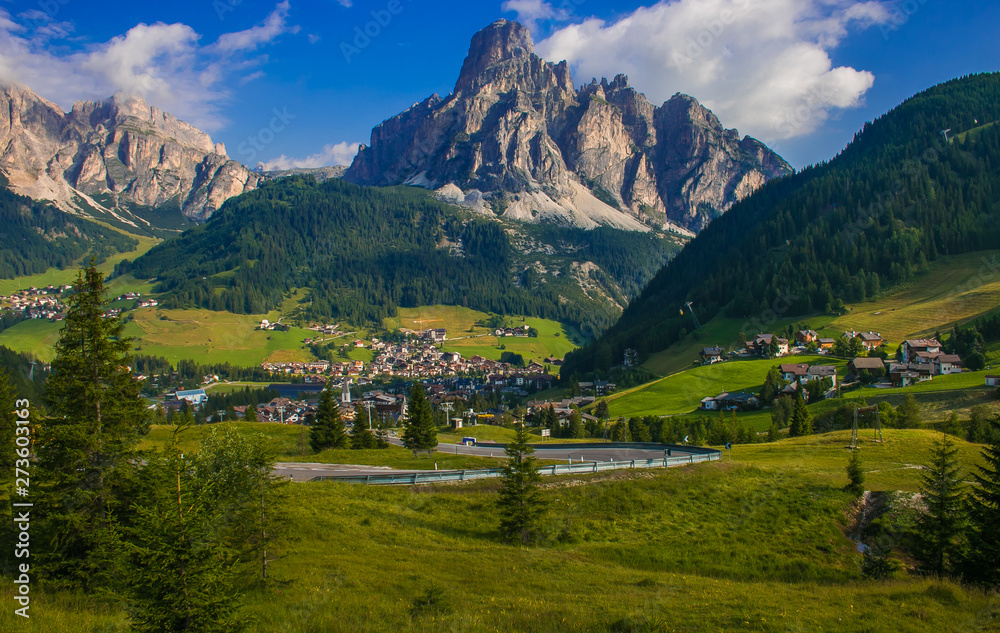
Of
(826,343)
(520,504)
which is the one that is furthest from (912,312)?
(520,504)

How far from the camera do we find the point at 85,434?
62.5ft

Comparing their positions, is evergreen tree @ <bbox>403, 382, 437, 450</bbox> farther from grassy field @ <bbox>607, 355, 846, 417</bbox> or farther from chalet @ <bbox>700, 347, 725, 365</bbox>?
chalet @ <bbox>700, 347, 725, 365</bbox>

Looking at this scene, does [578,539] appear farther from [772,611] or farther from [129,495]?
[129,495]

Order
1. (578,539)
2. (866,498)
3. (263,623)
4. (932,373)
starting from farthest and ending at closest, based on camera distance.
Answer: (932,373)
(866,498)
(578,539)
(263,623)

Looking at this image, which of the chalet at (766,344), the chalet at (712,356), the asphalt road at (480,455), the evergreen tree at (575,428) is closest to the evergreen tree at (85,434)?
the asphalt road at (480,455)

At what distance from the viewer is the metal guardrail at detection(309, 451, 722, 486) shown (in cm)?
3719

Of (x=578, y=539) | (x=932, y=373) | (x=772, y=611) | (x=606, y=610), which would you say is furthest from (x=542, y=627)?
(x=932, y=373)

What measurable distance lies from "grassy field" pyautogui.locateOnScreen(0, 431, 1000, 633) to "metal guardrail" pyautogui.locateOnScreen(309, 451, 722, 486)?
1.14 m

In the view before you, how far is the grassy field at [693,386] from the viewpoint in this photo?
4341 inches

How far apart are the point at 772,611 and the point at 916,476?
3527 cm

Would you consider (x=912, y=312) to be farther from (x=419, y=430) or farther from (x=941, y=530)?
(x=419, y=430)

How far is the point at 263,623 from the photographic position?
1741 centimetres

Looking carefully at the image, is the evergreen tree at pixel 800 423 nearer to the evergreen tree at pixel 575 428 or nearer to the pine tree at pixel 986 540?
the evergreen tree at pixel 575 428

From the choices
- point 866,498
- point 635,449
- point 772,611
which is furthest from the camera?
point 635,449
